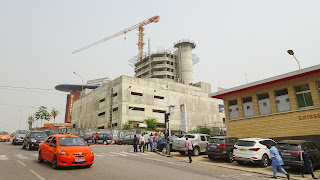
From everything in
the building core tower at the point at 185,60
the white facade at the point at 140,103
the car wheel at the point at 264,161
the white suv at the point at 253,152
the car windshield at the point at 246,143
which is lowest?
the car wheel at the point at 264,161

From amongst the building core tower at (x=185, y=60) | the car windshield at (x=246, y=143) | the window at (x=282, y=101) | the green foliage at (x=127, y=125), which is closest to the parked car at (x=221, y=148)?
the car windshield at (x=246, y=143)

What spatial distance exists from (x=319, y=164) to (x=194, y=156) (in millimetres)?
8074

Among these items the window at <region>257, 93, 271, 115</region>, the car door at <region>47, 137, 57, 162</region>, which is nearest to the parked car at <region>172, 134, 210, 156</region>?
the window at <region>257, 93, 271, 115</region>

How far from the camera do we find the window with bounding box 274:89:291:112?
53.3 feet

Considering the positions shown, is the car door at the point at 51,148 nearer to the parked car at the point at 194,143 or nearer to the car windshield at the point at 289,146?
the parked car at the point at 194,143

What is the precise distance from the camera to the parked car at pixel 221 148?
13.8 metres

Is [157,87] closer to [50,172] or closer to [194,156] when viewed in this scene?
[194,156]

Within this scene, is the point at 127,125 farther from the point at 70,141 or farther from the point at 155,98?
the point at 70,141

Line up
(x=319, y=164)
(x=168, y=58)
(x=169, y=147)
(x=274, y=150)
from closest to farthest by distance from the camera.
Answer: (x=274, y=150) < (x=319, y=164) < (x=169, y=147) < (x=168, y=58)

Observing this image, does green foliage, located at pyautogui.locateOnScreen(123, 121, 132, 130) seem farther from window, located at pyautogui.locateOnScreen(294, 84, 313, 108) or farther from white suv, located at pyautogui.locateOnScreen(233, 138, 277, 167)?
white suv, located at pyautogui.locateOnScreen(233, 138, 277, 167)

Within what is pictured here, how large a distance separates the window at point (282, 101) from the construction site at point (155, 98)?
20.4m

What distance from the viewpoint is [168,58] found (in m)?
90.7

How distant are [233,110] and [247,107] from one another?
4.89 ft

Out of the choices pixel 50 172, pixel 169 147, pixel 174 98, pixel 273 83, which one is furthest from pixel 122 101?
pixel 50 172
